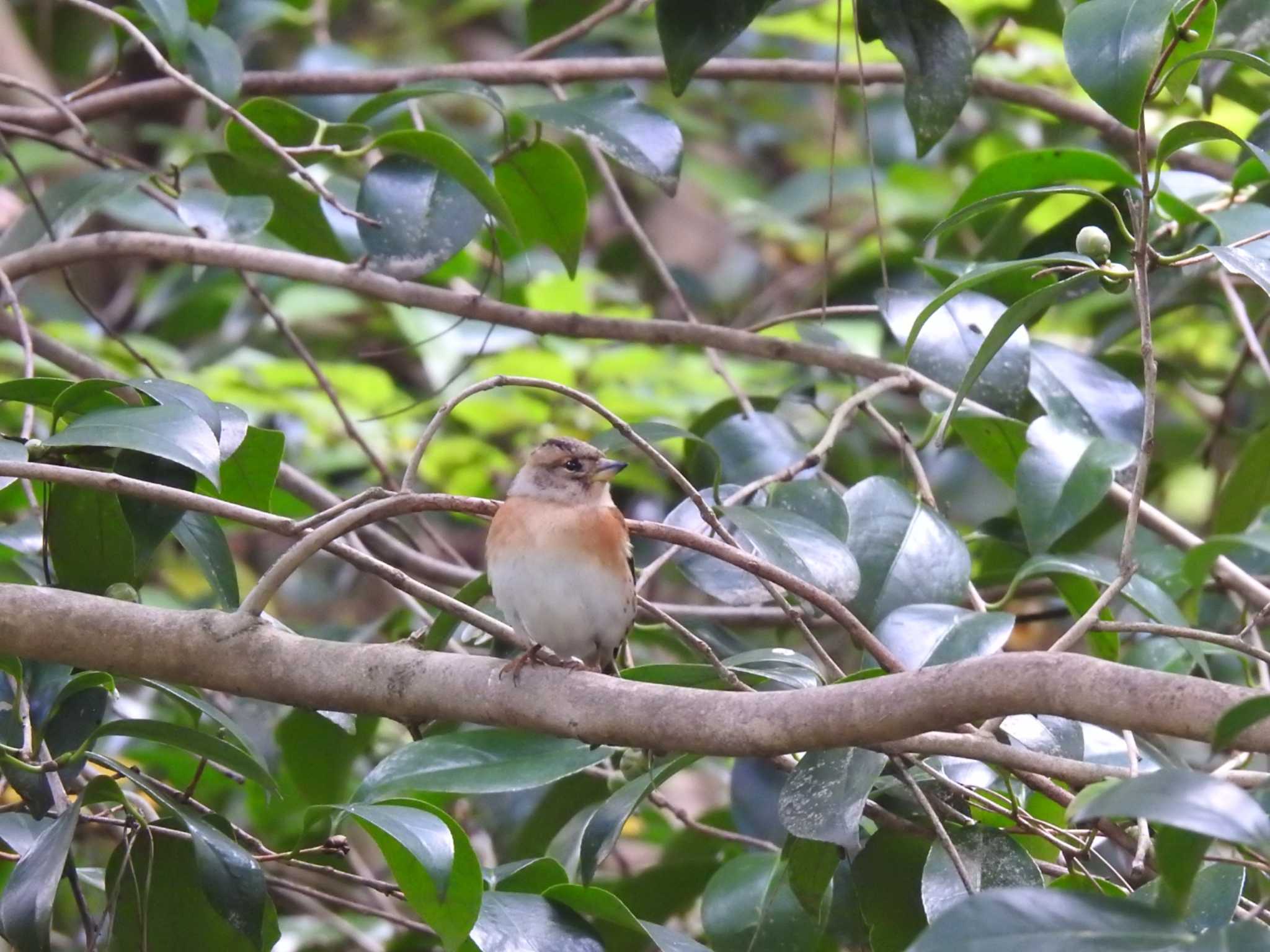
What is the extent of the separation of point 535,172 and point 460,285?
5.38 ft

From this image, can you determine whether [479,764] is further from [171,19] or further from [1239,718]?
[171,19]

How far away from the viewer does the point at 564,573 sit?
363 cm

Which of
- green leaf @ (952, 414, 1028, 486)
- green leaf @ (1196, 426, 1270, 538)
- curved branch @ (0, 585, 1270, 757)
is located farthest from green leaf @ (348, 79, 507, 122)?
green leaf @ (1196, 426, 1270, 538)

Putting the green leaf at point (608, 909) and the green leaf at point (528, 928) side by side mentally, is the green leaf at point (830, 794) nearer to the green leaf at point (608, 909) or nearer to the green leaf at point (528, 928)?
the green leaf at point (608, 909)

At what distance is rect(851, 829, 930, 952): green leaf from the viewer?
2.71m

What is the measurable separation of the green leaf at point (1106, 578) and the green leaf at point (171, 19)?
7.60 ft

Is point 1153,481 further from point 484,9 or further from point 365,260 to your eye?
point 484,9

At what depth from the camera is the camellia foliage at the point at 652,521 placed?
2.28 m

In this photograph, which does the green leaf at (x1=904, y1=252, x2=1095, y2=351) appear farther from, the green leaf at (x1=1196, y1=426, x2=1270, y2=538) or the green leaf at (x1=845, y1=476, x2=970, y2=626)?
the green leaf at (x1=1196, y1=426, x2=1270, y2=538)

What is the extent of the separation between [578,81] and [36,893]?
2.98 m

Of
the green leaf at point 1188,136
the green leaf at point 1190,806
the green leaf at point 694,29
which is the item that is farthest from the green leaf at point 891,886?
the green leaf at point 694,29

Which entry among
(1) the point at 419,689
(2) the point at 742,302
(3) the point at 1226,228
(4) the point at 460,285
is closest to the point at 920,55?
(3) the point at 1226,228

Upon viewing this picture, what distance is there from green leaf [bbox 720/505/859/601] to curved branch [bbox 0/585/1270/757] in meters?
0.54

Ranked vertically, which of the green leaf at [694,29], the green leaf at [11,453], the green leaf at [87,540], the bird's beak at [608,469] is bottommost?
the bird's beak at [608,469]
